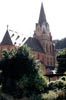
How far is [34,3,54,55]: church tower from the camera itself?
100938mm

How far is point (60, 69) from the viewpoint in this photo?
203 feet

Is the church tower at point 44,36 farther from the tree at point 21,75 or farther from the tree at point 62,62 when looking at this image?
the tree at point 21,75

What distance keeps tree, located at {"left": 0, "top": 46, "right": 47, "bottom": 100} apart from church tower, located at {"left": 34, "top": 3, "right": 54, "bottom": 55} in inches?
2376

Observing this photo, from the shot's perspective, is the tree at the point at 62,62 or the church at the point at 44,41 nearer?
the tree at the point at 62,62

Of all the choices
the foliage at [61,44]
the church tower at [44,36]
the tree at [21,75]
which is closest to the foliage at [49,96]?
the tree at [21,75]

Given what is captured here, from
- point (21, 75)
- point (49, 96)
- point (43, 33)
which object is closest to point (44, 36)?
point (43, 33)

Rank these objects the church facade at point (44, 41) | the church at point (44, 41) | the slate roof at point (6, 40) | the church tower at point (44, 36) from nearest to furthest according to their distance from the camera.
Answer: the slate roof at point (6, 40) → the church at point (44, 41) → the church facade at point (44, 41) → the church tower at point (44, 36)

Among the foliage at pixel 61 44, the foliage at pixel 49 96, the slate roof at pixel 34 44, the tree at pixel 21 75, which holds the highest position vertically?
the tree at pixel 21 75

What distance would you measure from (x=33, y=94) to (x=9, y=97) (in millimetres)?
2443

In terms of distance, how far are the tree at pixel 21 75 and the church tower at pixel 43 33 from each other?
→ 60.4 meters

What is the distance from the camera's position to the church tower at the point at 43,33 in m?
101

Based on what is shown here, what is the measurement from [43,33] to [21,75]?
2461 inches

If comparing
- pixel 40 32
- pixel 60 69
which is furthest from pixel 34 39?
pixel 60 69

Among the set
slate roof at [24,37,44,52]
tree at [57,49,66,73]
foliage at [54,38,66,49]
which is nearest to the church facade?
slate roof at [24,37,44,52]
